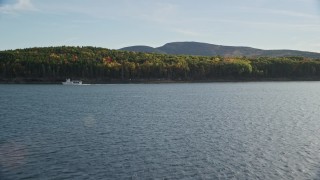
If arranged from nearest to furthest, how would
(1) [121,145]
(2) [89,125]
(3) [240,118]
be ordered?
(1) [121,145]
(2) [89,125]
(3) [240,118]

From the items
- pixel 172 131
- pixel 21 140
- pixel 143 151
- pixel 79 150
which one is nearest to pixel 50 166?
pixel 79 150

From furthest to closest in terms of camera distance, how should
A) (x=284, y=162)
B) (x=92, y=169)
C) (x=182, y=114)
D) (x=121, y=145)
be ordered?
(x=182, y=114) → (x=121, y=145) → (x=284, y=162) → (x=92, y=169)

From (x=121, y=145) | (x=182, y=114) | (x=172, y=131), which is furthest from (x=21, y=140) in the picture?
(x=182, y=114)

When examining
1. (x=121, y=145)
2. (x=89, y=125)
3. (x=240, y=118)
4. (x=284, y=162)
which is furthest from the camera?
(x=240, y=118)

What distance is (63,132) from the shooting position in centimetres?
6412

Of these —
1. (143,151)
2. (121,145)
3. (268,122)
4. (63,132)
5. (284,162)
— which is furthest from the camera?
(268,122)

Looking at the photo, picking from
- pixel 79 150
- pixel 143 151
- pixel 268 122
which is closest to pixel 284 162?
pixel 143 151

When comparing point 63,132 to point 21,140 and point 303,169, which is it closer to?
point 21,140

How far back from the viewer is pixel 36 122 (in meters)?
75.6

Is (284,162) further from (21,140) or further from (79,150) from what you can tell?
(21,140)

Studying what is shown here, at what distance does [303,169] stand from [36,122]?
50.2 meters

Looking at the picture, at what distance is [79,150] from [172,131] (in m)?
19.2

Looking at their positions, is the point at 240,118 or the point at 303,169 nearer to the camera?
the point at 303,169

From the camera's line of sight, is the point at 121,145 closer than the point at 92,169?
No
